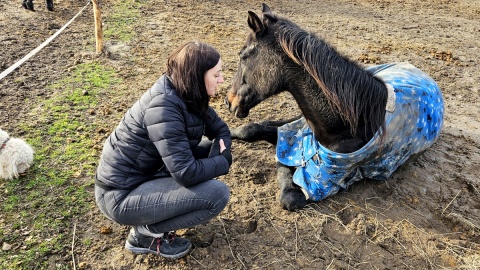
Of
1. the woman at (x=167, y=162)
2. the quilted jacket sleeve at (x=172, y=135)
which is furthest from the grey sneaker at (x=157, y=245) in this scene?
the quilted jacket sleeve at (x=172, y=135)

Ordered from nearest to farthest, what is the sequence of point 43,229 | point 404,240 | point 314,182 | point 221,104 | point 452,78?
Answer: point 43,229
point 404,240
point 314,182
point 221,104
point 452,78

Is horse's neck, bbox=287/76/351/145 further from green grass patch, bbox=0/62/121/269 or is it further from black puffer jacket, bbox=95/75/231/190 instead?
green grass patch, bbox=0/62/121/269

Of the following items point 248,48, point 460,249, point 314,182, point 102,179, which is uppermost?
point 248,48

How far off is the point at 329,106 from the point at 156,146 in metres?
1.44

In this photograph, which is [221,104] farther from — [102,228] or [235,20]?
[235,20]

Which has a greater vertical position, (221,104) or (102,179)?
(102,179)

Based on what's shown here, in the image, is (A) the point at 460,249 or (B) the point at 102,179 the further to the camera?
(A) the point at 460,249

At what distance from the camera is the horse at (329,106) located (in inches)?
116

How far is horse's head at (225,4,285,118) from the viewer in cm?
307

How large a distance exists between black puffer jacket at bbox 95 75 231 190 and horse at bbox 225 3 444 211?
31.4 inches

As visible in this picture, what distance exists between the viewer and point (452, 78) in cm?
596

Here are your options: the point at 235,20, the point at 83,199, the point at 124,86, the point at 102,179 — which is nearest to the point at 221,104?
the point at 124,86

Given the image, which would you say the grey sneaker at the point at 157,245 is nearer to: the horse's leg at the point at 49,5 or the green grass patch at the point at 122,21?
the green grass patch at the point at 122,21

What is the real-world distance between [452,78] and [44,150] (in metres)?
5.65
